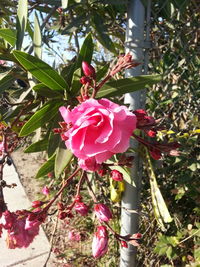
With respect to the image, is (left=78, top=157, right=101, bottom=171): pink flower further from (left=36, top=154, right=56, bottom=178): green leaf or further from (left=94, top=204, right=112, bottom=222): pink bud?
(left=36, top=154, right=56, bottom=178): green leaf

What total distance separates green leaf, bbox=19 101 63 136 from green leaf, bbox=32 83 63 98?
24 mm

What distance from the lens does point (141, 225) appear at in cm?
184

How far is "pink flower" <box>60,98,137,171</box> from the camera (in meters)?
0.60

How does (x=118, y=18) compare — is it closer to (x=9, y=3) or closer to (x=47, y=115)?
(x=9, y=3)

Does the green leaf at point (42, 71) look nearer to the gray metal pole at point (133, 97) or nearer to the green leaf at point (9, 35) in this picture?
the green leaf at point (9, 35)

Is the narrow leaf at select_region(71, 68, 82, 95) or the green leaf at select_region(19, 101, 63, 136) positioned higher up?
the narrow leaf at select_region(71, 68, 82, 95)

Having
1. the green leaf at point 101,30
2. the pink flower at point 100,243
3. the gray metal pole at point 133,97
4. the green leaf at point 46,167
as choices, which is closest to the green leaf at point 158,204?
the gray metal pole at point 133,97

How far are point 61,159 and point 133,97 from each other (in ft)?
1.46

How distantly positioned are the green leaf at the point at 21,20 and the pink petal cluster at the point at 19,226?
1.82 ft

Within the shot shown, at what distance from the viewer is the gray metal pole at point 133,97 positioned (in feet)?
3.48

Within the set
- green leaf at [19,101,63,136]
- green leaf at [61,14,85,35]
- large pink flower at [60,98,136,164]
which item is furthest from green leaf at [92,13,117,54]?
large pink flower at [60,98,136,164]

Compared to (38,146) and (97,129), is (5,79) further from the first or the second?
(97,129)

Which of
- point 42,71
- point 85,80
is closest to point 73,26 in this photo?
point 42,71

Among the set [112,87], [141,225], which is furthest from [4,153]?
[141,225]
